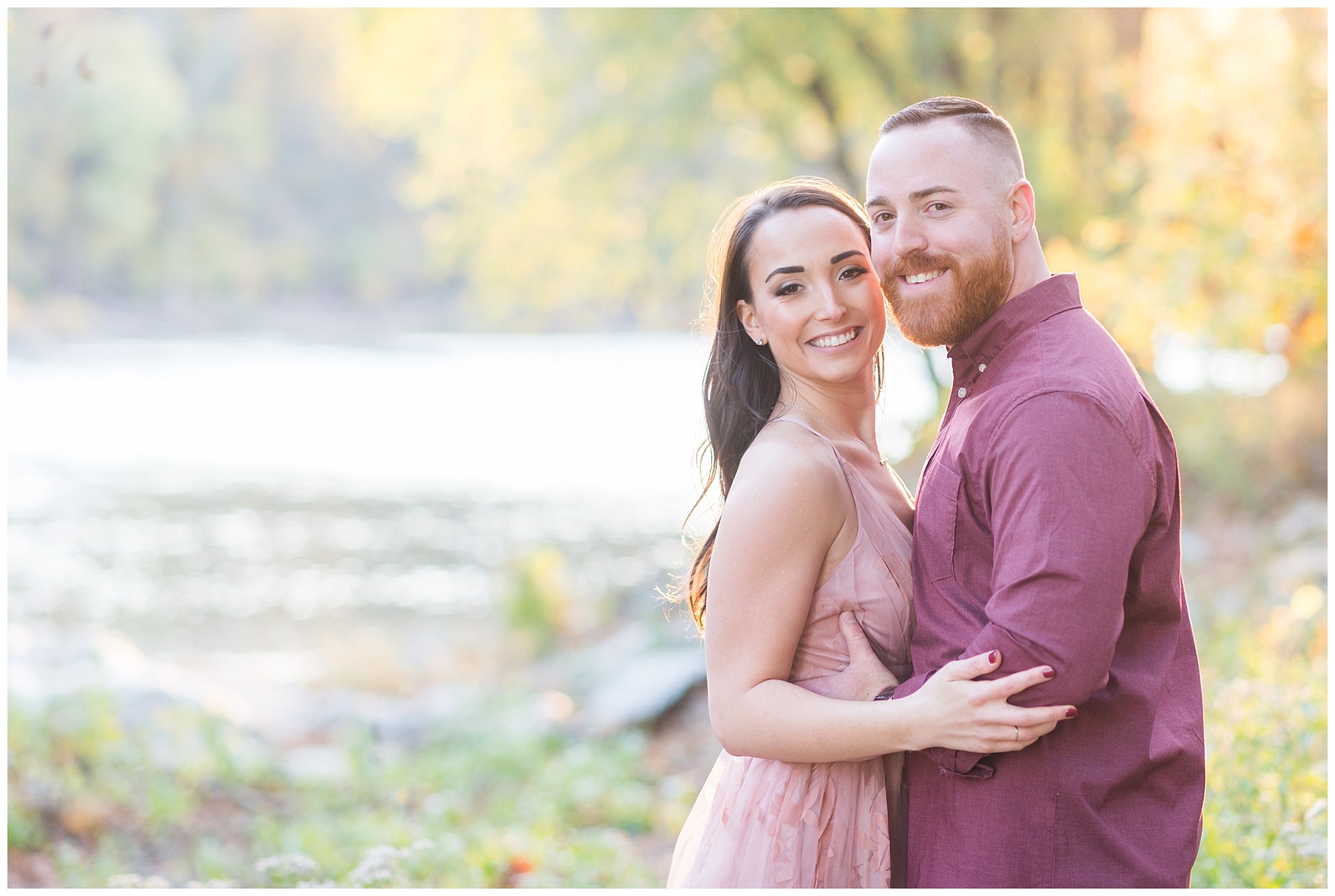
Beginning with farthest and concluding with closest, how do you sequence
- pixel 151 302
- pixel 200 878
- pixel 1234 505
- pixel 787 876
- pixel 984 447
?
pixel 151 302 → pixel 1234 505 → pixel 200 878 → pixel 787 876 → pixel 984 447

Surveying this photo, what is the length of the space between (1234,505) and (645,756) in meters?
6.37

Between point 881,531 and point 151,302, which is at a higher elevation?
point 151,302

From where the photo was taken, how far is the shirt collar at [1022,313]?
83.7 inches

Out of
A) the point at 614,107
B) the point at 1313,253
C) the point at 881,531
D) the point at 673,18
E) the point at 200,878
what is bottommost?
the point at 200,878

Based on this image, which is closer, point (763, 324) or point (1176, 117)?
point (763, 324)

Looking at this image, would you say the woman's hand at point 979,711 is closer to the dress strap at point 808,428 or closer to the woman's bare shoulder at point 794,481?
the woman's bare shoulder at point 794,481

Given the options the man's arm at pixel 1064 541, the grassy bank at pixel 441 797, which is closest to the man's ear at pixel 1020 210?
the man's arm at pixel 1064 541

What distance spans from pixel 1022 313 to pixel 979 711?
2.43 ft

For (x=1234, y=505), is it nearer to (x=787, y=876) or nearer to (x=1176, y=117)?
(x=1176, y=117)

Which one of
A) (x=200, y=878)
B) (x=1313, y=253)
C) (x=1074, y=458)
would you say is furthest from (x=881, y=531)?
(x=1313, y=253)

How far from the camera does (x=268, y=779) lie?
6.72 meters

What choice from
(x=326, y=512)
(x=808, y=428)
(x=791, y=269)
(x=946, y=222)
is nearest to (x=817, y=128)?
(x=326, y=512)

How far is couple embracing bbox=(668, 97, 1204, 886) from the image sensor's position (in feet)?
6.16

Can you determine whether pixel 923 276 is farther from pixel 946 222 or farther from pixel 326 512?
pixel 326 512
